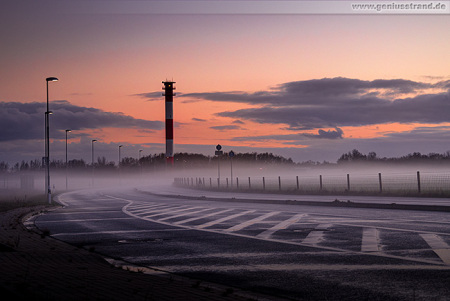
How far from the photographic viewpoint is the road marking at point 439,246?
32.9ft

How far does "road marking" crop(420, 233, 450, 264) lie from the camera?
1002 centimetres

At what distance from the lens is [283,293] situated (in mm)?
7387

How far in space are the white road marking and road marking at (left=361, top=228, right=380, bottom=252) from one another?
114cm

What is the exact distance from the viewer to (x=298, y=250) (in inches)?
453

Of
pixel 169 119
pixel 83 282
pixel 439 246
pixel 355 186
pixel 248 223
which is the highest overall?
pixel 169 119

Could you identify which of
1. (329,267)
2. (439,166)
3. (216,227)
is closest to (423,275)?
(329,267)

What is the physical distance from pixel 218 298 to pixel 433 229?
10204 millimetres

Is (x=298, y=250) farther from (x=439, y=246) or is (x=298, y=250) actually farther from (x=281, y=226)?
(x=281, y=226)

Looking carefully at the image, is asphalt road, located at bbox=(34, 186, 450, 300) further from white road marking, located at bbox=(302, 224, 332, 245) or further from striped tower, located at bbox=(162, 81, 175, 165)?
striped tower, located at bbox=(162, 81, 175, 165)

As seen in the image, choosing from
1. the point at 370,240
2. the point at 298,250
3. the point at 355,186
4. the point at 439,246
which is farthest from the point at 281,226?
the point at 355,186

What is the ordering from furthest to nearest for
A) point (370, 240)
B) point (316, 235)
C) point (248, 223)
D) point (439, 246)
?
1. point (248, 223)
2. point (316, 235)
3. point (370, 240)
4. point (439, 246)

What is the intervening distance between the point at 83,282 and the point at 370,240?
7.85 metres

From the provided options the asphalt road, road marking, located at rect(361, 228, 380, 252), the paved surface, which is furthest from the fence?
the paved surface

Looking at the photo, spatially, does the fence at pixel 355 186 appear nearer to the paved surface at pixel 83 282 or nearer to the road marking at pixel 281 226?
the road marking at pixel 281 226
